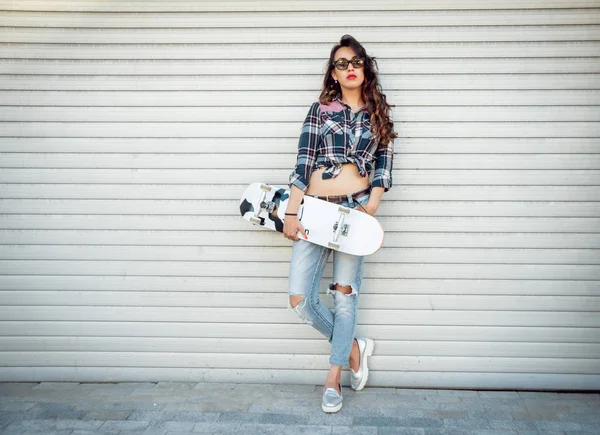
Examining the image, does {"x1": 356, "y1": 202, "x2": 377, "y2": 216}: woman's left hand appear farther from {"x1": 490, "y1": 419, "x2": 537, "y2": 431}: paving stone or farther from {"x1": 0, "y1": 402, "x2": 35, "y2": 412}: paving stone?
{"x1": 0, "y1": 402, "x2": 35, "y2": 412}: paving stone

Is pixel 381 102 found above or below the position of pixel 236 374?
above

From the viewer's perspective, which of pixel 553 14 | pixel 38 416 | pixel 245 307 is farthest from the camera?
pixel 245 307

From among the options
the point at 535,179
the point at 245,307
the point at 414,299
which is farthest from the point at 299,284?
the point at 535,179

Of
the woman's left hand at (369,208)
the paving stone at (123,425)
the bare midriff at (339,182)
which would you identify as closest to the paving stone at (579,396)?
the woman's left hand at (369,208)

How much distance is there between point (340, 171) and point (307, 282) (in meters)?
0.69

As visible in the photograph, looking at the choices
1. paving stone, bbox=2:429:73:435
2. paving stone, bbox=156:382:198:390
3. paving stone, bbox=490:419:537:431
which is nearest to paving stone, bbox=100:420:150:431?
paving stone, bbox=2:429:73:435

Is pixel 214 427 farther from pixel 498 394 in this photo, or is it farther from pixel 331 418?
pixel 498 394

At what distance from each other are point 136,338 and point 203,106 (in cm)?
163

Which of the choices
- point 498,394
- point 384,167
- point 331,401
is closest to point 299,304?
point 331,401

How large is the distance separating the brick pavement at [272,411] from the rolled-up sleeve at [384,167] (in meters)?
1.34

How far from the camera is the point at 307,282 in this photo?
11.4ft

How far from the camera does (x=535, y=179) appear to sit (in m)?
3.73

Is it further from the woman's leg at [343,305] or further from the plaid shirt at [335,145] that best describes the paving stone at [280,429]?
the plaid shirt at [335,145]

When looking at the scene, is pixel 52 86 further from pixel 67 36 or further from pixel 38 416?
pixel 38 416
